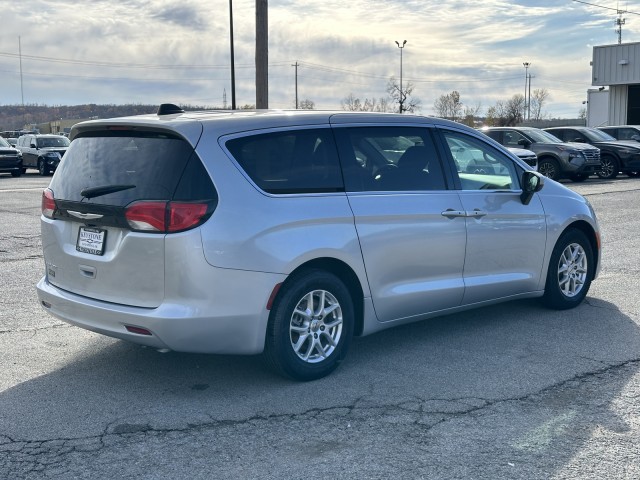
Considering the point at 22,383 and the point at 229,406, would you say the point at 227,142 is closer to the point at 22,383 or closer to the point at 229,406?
the point at 229,406

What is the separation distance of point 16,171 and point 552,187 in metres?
29.7

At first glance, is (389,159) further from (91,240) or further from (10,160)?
(10,160)

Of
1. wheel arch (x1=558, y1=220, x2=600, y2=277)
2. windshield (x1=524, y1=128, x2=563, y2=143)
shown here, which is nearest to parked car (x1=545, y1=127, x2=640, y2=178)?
windshield (x1=524, y1=128, x2=563, y2=143)

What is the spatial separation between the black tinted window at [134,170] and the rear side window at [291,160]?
33 centimetres

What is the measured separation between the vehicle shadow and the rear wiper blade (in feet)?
4.17

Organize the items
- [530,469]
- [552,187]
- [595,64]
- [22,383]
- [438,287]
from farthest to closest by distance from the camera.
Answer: [595,64] → [552,187] → [438,287] → [22,383] → [530,469]

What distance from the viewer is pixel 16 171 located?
3284cm

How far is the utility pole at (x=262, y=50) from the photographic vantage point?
17.1 metres

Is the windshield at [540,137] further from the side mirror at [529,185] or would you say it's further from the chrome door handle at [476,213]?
the chrome door handle at [476,213]

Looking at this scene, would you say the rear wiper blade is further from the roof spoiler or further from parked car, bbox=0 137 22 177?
parked car, bbox=0 137 22 177

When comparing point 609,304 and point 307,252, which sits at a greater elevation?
point 307,252

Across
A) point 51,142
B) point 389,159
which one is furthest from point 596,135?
point 389,159

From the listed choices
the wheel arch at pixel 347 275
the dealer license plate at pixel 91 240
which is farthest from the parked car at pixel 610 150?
the dealer license plate at pixel 91 240

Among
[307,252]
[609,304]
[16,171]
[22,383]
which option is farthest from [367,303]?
[16,171]
